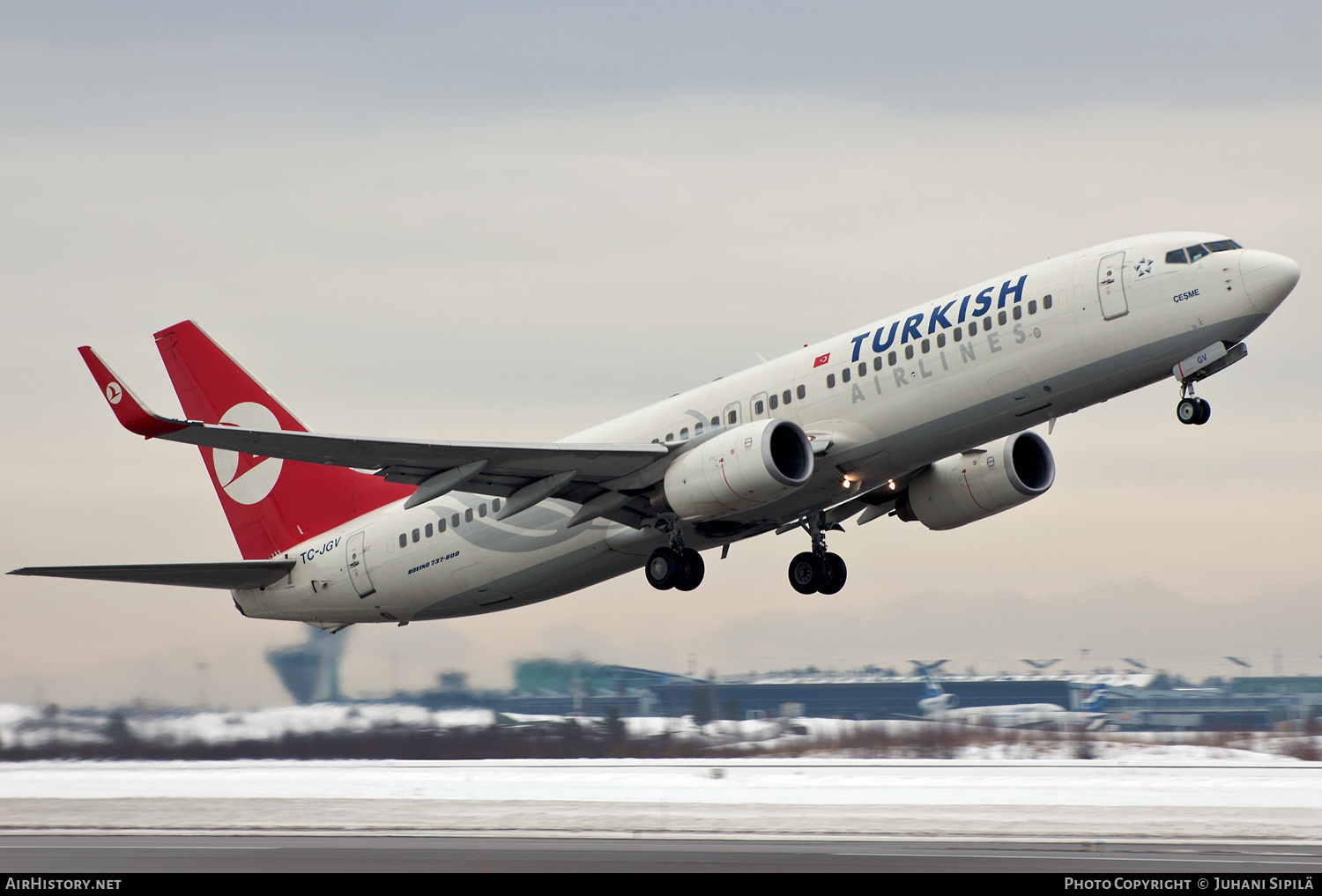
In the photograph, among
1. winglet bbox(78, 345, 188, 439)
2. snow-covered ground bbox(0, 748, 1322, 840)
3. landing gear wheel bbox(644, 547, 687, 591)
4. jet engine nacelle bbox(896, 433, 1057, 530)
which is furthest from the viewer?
jet engine nacelle bbox(896, 433, 1057, 530)

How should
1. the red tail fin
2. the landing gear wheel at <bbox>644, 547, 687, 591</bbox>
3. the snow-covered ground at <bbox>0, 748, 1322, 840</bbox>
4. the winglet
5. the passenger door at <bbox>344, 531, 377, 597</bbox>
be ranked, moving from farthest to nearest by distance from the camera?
1. the red tail fin
2. the passenger door at <bbox>344, 531, 377, 597</bbox>
3. the landing gear wheel at <bbox>644, 547, 687, 591</bbox>
4. the snow-covered ground at <bbox>0, 748, 1322, 840</bbox>
5. the winglet

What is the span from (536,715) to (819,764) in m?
8.79

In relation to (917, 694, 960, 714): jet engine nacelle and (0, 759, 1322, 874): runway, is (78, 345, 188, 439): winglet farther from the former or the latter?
(917, 694, 960, 714): jet engine nacelle

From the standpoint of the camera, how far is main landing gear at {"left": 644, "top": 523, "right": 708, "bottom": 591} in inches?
1247

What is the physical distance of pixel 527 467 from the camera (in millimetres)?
30625

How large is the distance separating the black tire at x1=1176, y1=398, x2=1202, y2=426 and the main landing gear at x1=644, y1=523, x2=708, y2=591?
10574 millimetres

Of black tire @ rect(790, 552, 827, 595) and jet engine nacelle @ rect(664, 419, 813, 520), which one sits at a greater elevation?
jet engine nacelle @ rect(664, 419, 813, 520)

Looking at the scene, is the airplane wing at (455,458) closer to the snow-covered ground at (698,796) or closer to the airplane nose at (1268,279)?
the snow-covered ground at (698,796)

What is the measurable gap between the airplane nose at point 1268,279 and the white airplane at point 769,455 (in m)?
0.04

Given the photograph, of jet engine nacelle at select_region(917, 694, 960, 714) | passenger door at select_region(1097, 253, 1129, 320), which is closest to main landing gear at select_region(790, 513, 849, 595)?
passenger door at select_region(1097, 253, 1129, 320)

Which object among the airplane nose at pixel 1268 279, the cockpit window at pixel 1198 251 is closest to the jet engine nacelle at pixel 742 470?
the cockpit window at pixel 1198 251
